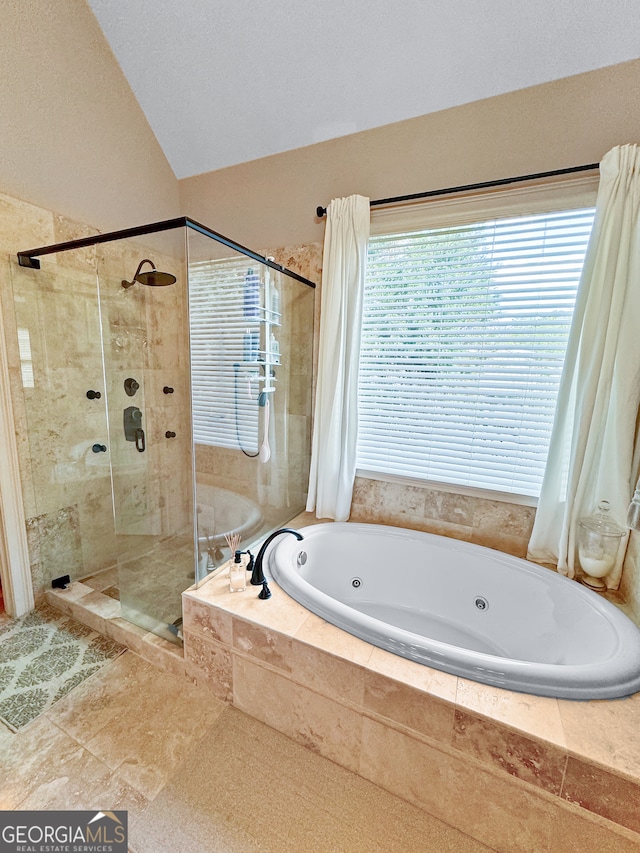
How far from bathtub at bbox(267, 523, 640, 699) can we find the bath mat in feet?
3.17

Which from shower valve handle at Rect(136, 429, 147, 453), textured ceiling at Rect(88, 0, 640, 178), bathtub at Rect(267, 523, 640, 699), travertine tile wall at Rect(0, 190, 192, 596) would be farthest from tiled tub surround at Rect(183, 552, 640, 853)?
textured ceiling at Rect(88, 0, 640, 178)

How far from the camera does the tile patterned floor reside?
1057 millimetres

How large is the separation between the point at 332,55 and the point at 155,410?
6.83 feet

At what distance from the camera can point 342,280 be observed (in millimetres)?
1984

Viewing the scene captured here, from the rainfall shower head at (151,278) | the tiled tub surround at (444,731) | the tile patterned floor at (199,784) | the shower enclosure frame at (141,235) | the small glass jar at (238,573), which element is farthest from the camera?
the rainfall shower head at (151,278)

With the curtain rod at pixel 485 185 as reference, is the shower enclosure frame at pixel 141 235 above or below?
below

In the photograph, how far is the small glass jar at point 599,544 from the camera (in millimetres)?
1565

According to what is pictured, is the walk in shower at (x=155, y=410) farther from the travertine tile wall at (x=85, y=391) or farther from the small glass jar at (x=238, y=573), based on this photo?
the small glass jar at (x=238, y=573)

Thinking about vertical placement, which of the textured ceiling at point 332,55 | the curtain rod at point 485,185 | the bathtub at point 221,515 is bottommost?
the bathtub at point 221,515

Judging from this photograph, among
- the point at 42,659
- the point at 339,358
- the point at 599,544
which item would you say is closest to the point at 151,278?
the point at 339,358

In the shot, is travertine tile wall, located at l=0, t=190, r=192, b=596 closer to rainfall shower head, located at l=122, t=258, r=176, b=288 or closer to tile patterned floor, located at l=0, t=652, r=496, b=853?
rainfall shower head, located at l=122, t=258, r=176, b=288

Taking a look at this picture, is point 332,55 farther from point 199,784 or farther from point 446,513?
point 199,784

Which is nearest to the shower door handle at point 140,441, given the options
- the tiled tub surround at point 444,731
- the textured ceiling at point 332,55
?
the tiled tub surround at point 444,731

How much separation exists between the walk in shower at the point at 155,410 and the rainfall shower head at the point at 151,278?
12 mm
